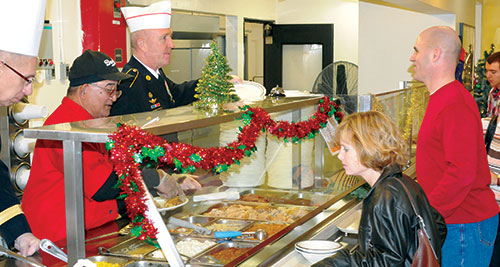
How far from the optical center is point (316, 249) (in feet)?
7.52

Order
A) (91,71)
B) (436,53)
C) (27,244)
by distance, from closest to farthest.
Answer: (27,244)
(91,71)
(436,53)

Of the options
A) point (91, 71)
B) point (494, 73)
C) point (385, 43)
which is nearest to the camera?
point (91, 71)

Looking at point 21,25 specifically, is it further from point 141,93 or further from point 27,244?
point 141,93

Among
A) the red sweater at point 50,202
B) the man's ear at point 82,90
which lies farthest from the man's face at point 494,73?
the red sweater at point 50,202

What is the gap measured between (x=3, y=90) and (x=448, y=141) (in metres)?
1.77

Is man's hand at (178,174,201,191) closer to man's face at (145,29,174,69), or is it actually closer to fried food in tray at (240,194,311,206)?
fried food in tray at (240,194,311,206)

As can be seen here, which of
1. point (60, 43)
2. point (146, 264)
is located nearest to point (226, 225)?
point (146, 264)

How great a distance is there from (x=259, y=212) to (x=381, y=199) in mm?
750

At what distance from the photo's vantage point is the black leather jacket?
70.8 inches

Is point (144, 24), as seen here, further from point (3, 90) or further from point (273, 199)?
point (3, 90)

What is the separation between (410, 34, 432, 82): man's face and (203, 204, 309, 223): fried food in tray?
87cm

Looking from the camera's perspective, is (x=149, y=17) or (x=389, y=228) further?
(x=149, y=17)

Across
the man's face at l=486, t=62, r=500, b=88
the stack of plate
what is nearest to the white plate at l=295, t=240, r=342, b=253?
the stack of plate

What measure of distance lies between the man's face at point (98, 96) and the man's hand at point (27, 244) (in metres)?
0.69
